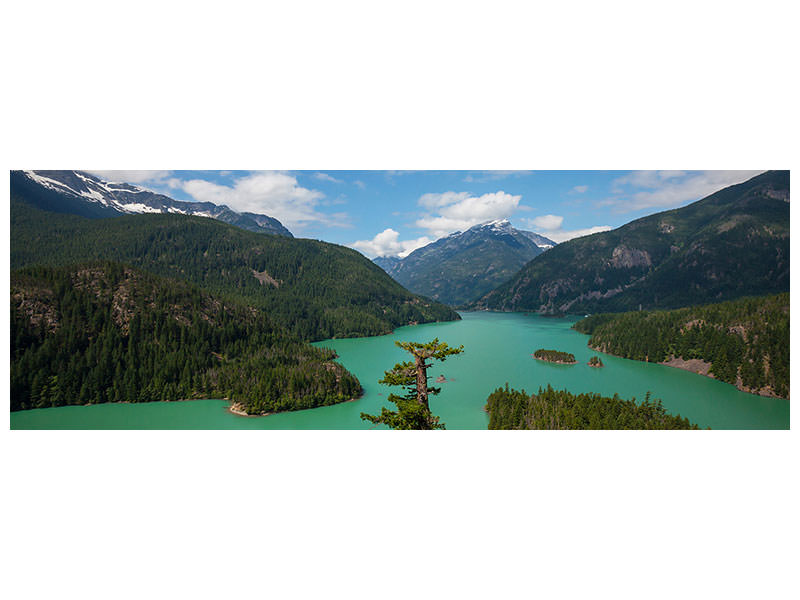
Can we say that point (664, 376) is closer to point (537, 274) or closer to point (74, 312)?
point (74, 312)

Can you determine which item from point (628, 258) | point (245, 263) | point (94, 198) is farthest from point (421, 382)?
point (94, 198)

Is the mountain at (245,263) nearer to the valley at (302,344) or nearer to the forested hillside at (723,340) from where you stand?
the valley at (302,344)

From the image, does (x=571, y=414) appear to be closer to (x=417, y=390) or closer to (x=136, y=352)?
(x=417, y=390)

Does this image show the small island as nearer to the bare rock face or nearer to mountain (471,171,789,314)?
mountain (471,171,789,314)

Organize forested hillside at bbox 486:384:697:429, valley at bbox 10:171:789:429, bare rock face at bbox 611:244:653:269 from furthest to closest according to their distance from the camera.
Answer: bare rock face at bbox 611:244:653:269, valley at bbox 10:171:789:429, forested hillside at bbox 486:384:697:429

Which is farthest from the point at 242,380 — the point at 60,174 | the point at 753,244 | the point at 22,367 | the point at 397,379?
the point at 60,174

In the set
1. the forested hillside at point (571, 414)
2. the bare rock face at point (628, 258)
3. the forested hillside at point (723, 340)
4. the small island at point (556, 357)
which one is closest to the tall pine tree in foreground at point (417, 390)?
the forested hillside at point (571, 414)

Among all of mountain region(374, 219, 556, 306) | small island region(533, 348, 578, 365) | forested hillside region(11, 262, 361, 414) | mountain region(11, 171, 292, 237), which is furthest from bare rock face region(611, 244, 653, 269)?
mountain region(11, 171, 292, 237)
